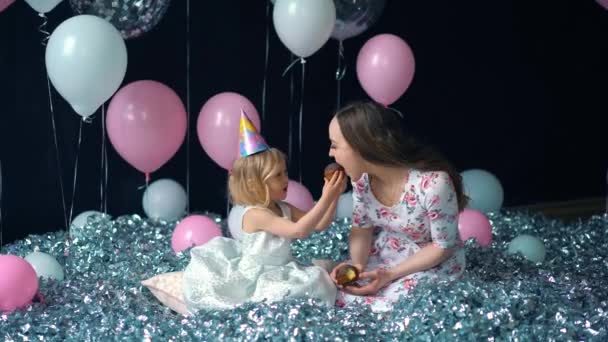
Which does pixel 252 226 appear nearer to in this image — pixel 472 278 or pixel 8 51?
pixel 472 278

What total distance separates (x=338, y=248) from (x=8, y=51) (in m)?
1.55

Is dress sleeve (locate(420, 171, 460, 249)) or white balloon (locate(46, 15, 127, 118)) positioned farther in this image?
white balloon (locate(46, 15, 127, 118))

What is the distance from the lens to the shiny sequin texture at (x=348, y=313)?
252 cm

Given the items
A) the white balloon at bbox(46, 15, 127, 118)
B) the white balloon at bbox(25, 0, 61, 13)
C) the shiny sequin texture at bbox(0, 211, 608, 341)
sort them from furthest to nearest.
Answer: the white balloon at bbox(25, 0, 61, 13)
the white balloon at bbox(46, 15, 127, 118)
the shiny sequin texture at bbox(0, 211, 608, 341)

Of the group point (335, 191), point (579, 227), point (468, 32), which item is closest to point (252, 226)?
point (335, 191)

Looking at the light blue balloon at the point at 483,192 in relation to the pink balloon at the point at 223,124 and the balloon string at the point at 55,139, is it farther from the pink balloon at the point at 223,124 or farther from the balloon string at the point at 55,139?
the balloon string at the point at 55,139

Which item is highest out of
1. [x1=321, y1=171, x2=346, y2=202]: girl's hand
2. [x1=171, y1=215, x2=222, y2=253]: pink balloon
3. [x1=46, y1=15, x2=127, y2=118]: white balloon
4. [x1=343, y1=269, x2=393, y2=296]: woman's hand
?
[x1=46, y1=15, x2=127, y2=118]: white balloon

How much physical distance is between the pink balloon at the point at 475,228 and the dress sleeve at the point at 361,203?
2.67ft

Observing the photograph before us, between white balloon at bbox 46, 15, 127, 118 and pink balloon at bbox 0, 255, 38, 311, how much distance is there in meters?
0.70

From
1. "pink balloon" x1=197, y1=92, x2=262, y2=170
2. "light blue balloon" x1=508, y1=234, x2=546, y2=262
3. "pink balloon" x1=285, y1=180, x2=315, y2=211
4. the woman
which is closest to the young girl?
the woman

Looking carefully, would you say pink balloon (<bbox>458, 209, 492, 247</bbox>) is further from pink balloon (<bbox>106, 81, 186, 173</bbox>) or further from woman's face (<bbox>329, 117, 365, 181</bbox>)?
pink balloon (<bbox>106, 81, 186, 173</bbox>)

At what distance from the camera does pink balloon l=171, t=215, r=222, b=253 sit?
3.62 meters

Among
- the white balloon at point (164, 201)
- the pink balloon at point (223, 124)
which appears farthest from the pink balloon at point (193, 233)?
the white balloon at point (164, 201)

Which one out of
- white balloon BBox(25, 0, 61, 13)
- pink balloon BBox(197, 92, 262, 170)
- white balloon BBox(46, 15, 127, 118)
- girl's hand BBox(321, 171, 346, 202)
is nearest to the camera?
girl's hand BBox(321, 171, 346, 202)
